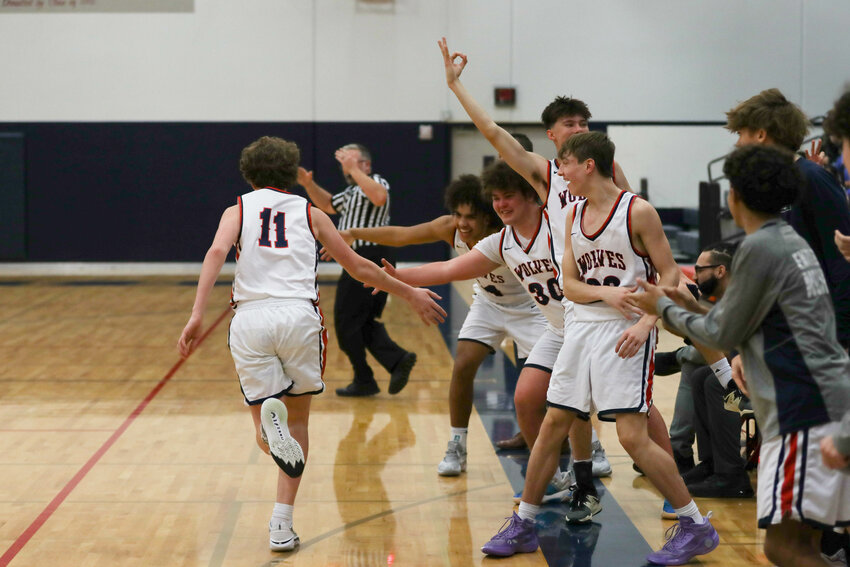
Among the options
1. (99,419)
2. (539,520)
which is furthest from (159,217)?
(539,520)

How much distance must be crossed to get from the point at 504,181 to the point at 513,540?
1.55 m

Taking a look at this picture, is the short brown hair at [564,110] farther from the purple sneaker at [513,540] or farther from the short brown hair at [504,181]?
the purple sneaker at [513,540]

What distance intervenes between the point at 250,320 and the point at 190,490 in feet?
4.37

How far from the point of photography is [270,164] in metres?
4.06

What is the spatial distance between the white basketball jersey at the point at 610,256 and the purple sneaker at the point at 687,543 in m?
0.85

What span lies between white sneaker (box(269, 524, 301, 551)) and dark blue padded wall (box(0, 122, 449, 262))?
11373 mm

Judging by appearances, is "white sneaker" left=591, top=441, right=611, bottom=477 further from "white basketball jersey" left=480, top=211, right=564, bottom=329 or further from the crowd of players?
"white basketball jersey" left=480, top=211, right=564, bottom=329

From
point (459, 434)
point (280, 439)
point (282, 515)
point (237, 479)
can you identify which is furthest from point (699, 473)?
point (237, 479)

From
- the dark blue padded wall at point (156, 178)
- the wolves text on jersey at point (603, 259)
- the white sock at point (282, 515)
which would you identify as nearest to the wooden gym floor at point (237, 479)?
the white sock at point (282, 515)

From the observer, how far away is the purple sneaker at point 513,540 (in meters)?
3.91

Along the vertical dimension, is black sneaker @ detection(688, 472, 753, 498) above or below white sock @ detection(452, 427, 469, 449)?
below

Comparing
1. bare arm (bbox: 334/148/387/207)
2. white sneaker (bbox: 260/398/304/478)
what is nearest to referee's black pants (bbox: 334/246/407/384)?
bare arm (bbox: 334/148/387/207)

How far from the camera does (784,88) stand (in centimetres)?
1516

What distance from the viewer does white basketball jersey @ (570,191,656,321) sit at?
371 centimetres
